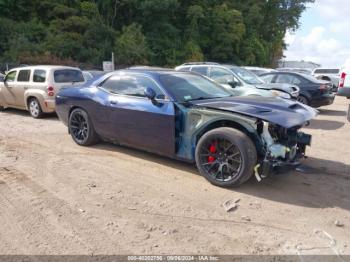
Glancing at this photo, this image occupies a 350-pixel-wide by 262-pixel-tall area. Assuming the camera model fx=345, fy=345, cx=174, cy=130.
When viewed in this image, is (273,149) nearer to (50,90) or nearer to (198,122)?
(198,122)

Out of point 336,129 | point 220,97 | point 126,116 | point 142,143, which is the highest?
point 220,97

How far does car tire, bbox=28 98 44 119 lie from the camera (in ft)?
32.8

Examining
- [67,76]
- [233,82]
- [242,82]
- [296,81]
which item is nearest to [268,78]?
[296,81]

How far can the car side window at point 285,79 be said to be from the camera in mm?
12016

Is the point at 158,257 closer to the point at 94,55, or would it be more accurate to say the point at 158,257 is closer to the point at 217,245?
the point at 217,245

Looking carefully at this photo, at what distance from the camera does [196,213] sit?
3.96 m

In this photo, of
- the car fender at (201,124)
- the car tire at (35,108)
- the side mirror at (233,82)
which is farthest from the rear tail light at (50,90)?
the car fender at (201,124)

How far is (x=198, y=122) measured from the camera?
489 centimetres

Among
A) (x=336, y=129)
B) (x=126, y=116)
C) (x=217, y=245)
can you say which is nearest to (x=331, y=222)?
(x=217, y=245)

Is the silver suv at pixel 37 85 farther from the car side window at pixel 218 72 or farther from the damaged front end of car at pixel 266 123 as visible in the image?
the damaged front end of car at pixel 266 123

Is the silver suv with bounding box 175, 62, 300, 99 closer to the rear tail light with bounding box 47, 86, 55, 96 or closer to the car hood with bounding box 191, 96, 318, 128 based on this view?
the rear tail light with bounding box 47, 86, 55, 96

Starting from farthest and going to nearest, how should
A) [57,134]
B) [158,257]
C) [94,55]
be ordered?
1. [94,55]
2. [57,134]
3. [158,257]

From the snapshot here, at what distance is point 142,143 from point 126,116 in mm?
531

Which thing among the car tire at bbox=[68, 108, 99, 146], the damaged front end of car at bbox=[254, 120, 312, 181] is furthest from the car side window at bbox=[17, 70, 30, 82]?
the damaged front end of car at bbox=[254, 120, 312, 181]
